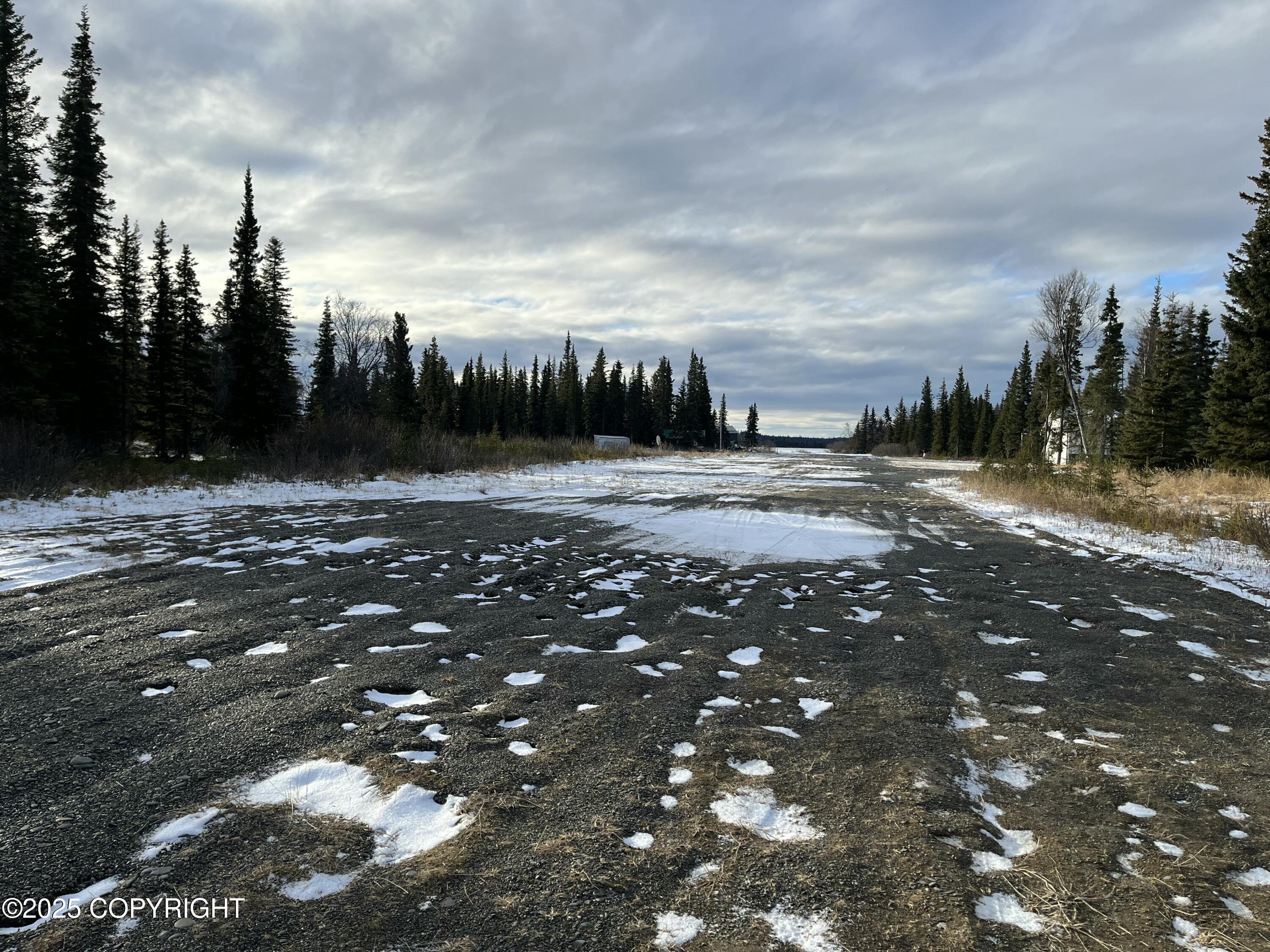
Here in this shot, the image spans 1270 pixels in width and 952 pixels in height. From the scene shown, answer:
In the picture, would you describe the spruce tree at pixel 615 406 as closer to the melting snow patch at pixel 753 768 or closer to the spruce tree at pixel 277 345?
the spruce tree at pixel 277 345

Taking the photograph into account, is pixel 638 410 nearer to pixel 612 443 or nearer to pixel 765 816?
pixel 612 443

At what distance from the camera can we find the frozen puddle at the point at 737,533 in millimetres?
8711

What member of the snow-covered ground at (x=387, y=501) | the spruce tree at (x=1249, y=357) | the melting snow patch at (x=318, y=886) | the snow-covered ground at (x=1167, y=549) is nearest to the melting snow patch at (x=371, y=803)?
the melting snow patch at (x=318, y=886)

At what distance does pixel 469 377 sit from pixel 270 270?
42.1 meters

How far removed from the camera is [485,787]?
2648 millimetres

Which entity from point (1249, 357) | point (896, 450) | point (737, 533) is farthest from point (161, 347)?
point (896, 450)

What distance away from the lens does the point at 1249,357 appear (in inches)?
766

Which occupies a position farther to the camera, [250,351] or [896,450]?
[896,450]

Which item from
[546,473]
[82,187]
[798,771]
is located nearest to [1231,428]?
[546,473]

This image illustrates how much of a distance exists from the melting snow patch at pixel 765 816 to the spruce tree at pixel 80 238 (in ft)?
91.3

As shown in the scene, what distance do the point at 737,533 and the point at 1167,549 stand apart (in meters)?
6.45

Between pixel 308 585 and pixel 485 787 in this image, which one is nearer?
pixel 485 787

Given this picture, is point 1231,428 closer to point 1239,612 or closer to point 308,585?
point 1239,612

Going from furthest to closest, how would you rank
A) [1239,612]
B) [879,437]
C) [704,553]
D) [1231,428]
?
[879,437] < [1231,428] < [704,553] < [1239,612]
